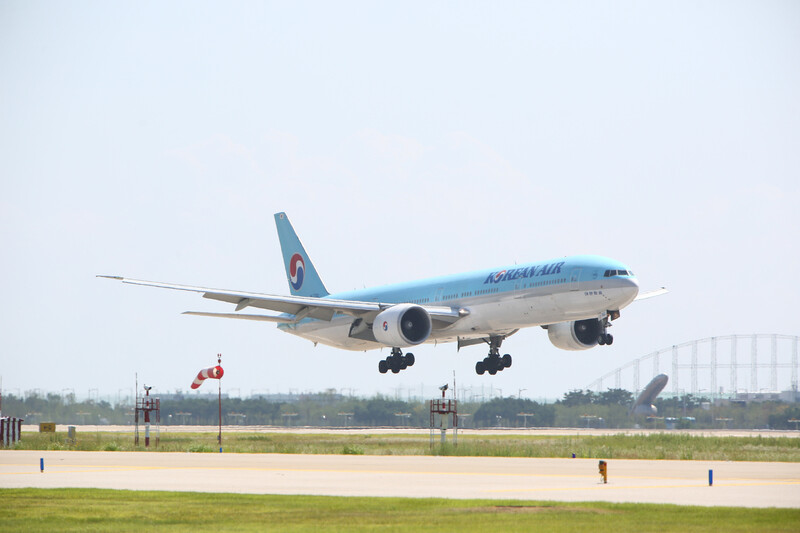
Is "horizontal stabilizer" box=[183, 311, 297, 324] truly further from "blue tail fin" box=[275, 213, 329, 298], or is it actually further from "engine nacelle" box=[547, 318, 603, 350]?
"engine nacelle" box=[547, 318, 603, 350]

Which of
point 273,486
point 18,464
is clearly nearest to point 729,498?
point 273,486

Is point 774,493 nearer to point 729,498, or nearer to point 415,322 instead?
point 729,498

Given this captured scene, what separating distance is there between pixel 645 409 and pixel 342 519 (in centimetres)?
10142

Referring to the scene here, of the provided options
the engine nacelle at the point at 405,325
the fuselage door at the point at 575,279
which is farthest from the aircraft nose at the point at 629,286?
the engine nacelle at the point at 405,325

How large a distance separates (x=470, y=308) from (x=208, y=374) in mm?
25830

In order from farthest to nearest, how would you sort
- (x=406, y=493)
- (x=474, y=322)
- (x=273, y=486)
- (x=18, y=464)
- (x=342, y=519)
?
(x=474, y=322) → (x=18, y=464) → (x=273, y=486) → (x=406, y=493) → (x=342, y=519)

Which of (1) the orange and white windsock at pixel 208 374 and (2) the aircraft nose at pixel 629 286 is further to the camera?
(1) the orange and white windsock at pixel 208 374

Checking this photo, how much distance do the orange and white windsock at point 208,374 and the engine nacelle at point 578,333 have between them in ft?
81.4

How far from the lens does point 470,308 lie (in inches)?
2191

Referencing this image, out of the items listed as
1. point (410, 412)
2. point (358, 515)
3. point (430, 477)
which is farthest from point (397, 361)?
point (410, 412)

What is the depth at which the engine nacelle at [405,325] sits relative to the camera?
5578 cm

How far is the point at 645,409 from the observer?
122 m

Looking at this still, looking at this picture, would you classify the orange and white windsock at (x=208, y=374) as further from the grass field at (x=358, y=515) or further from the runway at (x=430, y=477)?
the grass field at (x=358, y=515)

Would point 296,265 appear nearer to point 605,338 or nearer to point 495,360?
point 495,360
